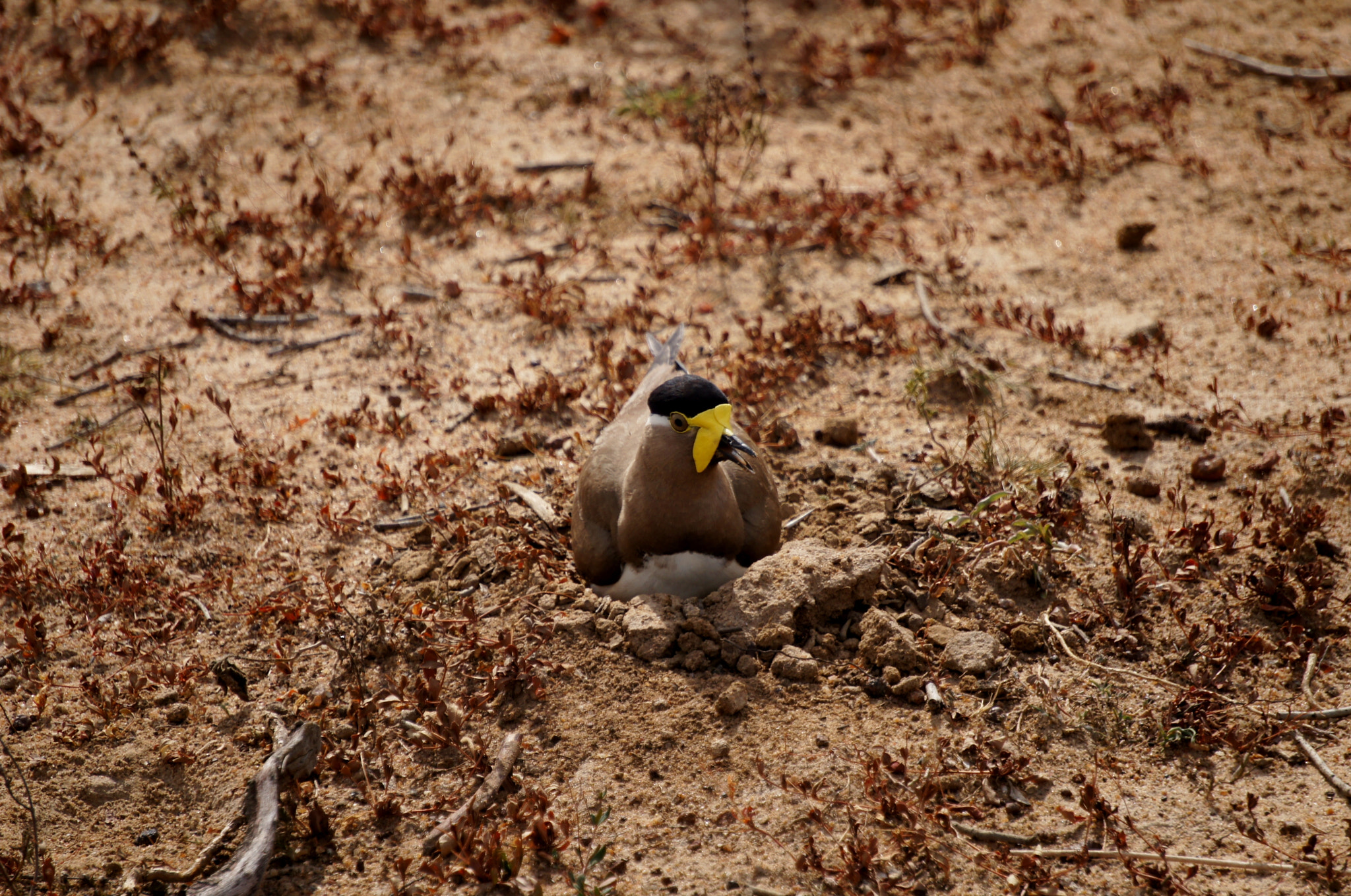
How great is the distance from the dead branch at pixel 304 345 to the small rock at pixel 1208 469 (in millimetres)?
6363

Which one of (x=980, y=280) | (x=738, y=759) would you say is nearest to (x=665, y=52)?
(x=980, y=280)

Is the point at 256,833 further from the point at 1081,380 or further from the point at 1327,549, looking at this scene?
the point at 1081,380

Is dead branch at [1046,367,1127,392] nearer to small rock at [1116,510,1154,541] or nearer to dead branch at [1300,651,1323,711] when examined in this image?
small rock at [1116,510,1154,541]

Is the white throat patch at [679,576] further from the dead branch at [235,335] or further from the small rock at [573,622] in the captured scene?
the dead branch at [235,335]

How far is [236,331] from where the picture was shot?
804 centimetres

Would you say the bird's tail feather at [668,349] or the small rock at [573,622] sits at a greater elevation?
the bird's tail feather at [668,349]

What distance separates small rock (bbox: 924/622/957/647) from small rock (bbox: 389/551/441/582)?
9.66ft

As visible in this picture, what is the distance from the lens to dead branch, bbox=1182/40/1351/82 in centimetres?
987

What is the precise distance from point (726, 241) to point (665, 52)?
376 cm

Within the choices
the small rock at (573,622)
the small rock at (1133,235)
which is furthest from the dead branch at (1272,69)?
the small rock at (573,622)

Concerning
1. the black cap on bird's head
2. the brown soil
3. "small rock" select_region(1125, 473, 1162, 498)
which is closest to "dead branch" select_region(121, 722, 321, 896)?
the brown soil

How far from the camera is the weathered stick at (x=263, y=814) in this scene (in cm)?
400

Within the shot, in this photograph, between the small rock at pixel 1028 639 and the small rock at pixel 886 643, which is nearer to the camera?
the small rock at pixel 886 643

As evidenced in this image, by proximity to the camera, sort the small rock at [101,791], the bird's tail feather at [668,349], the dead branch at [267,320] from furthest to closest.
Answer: the dead branch at [267,320] → the bird's tail feather at [668,349] → the small rock at [101,791]
